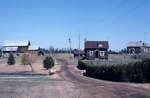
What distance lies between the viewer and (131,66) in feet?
135

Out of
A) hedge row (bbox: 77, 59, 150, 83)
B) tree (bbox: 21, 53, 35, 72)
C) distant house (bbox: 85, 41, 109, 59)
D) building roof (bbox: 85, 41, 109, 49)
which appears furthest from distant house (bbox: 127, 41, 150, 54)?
hedge row (bbox: 77, 59, 150, 83)

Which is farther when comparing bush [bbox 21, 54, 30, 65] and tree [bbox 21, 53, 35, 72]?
tree [bbox 21, 53, 35, 72]

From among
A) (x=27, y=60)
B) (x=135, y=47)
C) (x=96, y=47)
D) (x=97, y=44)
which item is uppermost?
(x=97, y=44)

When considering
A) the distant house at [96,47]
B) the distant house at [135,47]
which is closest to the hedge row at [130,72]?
the distant house at [96,47]

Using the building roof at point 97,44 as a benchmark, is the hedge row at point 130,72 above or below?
below

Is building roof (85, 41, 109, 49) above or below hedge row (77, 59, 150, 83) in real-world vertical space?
above

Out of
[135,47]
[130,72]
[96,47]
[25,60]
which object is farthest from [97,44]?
[130,72]

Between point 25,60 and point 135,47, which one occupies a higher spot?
point 135,47

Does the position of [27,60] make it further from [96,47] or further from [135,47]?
[135,47]

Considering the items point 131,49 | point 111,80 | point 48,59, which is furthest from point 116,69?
point 131,49

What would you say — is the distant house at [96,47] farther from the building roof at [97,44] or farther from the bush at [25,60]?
the bush at [25,60]

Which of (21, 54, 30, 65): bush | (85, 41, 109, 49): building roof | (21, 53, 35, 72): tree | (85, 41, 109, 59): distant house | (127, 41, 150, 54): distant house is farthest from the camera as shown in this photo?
(127, 41, 150, 54): distant house

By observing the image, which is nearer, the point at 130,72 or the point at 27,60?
the point at 130,72

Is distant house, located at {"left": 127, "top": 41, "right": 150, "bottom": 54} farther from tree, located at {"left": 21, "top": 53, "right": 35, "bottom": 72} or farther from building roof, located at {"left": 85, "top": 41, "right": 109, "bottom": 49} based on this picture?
tree, located at {"left": 21, "top": 53, "right": 35, "bottom": 72}
